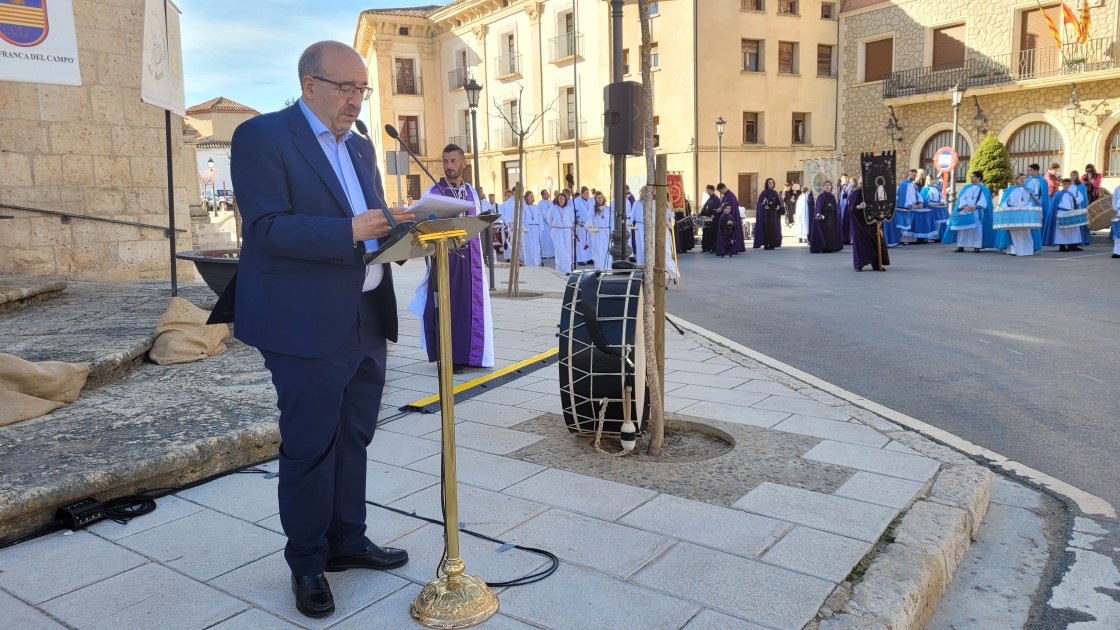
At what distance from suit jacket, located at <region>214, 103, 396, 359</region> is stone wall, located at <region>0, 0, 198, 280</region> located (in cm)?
688

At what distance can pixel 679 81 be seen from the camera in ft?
100

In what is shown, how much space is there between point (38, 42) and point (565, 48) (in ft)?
95.8

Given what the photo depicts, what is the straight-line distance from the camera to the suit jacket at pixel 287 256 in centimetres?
238

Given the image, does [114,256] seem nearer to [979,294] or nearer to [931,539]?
[931,539]

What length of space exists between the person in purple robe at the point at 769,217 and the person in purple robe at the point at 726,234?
5.80 feet

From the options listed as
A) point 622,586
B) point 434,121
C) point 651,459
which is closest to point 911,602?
point 622,586

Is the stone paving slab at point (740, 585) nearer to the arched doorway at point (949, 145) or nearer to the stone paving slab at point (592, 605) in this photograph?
the stone paving slab at point (592, 605)

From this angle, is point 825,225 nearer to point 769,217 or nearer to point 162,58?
point 769,217

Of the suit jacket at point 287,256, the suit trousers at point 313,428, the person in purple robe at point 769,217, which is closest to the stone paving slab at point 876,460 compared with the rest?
the suit trousers at point 313,428

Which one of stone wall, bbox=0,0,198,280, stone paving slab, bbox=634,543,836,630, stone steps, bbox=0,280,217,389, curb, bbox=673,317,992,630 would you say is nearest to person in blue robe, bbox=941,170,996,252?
curb, bbox=673,317,992,630

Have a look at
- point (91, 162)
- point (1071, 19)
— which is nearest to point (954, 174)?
point (1071, 19)

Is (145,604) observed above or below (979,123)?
below

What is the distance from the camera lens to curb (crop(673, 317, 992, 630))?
2.43 metres

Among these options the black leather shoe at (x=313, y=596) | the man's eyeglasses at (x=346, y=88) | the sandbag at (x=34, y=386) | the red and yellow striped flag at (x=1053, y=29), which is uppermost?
the red and yellow striped flag at (x=1053, y=29)
